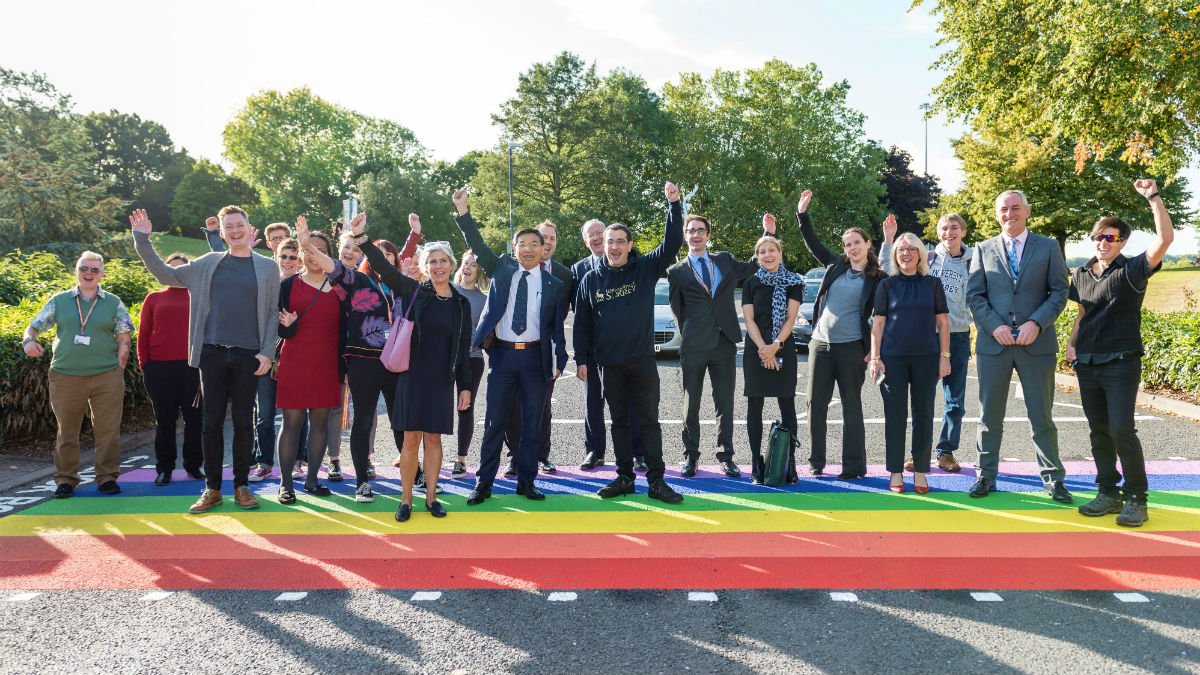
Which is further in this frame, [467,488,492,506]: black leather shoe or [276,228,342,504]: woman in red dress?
[467,488,492,506]: black leather shoe

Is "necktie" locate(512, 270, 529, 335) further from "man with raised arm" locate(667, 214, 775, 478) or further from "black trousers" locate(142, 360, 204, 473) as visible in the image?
"black trousers" locate(142, 360, 204, 473)

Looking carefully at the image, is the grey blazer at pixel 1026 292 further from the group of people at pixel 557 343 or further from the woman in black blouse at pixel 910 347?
the woman in black blouse at pixel 910 347

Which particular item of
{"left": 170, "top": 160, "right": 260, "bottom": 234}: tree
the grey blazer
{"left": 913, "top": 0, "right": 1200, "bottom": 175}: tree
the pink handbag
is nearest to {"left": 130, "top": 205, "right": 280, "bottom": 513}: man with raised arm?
the pink handbag

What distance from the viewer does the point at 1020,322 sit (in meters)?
5.59

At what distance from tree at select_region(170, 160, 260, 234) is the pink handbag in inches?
2363

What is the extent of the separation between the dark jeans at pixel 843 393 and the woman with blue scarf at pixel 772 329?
0.21m

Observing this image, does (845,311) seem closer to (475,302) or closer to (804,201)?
(804,201)

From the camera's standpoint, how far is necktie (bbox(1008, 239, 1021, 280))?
564 cm

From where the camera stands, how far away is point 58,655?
342 centimetres

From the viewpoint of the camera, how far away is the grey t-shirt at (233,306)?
17.9ft

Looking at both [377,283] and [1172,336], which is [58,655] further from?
[1172,336]

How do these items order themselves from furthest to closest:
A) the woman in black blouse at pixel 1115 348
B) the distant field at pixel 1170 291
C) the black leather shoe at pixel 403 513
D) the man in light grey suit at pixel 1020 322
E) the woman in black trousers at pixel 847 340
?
the distant field at pixel 1170 291, the woman in black trousers at pixel 847 340, the man in light grey suit at pixel 1020 322, the black leather shoe at pixel 403 513, the woman in black blouse at pixel 1115 348

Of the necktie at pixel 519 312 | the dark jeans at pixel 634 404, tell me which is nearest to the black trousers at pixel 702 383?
the dark jeans at pixel 634 404

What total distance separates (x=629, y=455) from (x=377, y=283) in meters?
2.30
